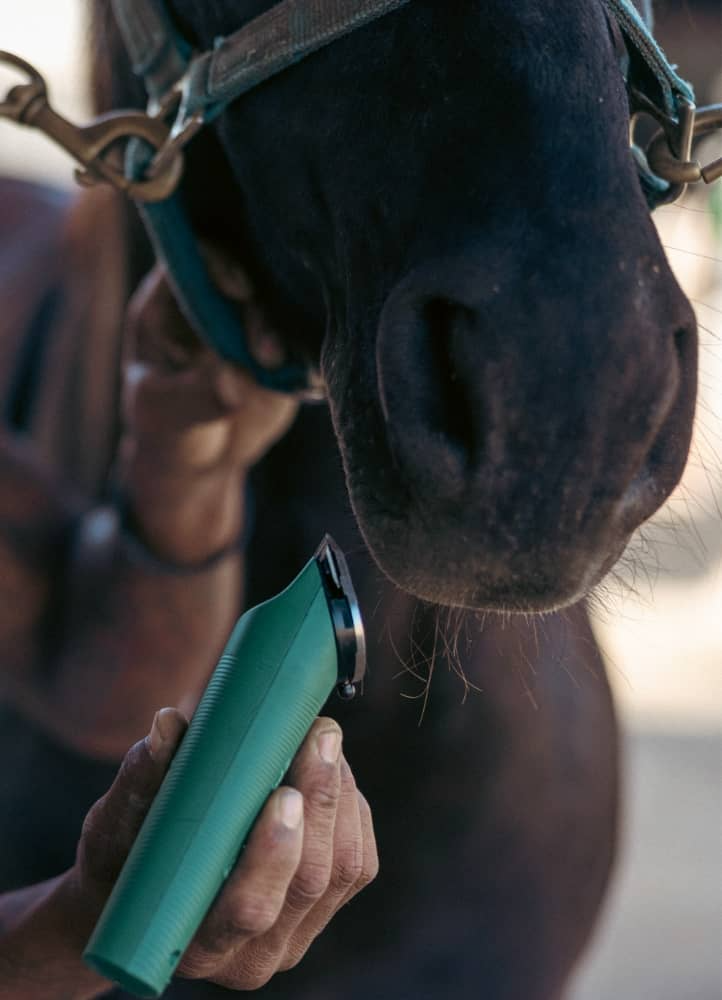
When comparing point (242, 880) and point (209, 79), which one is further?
point (209, 79)

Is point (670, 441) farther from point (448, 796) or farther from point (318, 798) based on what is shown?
point (448, 796)

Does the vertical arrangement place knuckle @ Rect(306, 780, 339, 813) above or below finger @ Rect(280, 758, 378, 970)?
above

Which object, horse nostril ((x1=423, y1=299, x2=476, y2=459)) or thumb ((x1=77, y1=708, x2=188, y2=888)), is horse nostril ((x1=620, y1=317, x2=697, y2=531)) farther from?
thumb ((x1=77, y1=708, x2=188, y2=888))

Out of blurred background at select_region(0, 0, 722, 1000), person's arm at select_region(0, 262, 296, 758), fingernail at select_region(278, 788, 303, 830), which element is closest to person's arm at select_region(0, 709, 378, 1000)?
fingernail at select_region(278, 788, 303, 830)

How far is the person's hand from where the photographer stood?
16.7 inches

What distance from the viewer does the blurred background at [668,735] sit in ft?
5.25

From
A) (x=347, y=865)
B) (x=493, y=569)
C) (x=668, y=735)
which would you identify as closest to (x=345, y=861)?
(x=347, y=865)

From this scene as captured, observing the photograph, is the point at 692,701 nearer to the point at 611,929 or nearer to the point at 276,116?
the point at 611,929

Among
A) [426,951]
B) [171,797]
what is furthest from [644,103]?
[426,951]

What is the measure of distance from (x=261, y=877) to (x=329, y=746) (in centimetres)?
5

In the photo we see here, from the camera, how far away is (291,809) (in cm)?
42

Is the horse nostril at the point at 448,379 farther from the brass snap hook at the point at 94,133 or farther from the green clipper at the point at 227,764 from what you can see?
the brass snap hook at the point at 94,133

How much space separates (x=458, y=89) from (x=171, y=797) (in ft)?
0.99

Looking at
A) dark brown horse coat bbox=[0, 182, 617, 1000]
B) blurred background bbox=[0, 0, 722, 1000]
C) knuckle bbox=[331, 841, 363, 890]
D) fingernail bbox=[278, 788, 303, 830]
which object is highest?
fingernail bbox=[278, 788, 303, 830]
